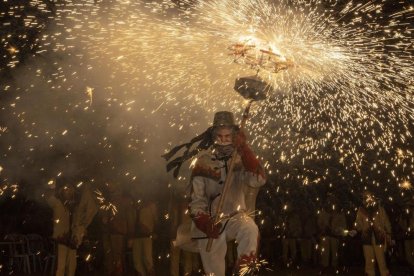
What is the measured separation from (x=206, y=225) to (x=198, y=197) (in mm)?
359

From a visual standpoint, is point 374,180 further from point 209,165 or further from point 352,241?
point 209,165

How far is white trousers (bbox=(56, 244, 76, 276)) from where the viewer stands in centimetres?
905

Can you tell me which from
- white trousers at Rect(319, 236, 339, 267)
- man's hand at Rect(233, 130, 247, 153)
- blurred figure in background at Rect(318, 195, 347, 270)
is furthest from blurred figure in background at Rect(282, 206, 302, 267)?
man's hand at Rect(233, 130, 247, 153)

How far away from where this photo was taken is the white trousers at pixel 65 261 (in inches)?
356

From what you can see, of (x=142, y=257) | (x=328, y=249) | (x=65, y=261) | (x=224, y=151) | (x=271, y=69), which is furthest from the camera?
(x=328, y=249)

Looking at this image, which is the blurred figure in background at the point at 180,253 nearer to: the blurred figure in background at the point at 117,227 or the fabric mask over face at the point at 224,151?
the blurred figure in background at the point at 117,227

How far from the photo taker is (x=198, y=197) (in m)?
5.91

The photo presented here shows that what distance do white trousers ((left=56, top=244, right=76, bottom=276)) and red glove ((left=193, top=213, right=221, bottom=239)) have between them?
4.19m

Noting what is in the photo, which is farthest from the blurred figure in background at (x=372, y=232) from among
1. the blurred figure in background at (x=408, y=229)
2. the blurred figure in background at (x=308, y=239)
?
the blurred figure in background at (x=308, y=239)

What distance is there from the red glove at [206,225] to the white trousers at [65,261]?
13.7ft

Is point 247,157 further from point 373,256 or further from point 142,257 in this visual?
point 373,256

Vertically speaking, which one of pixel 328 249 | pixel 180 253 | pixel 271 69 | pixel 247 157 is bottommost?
pixel 328 249

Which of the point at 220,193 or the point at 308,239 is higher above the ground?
the point at 220,193

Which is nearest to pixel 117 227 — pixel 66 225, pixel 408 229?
pixel 66 225
